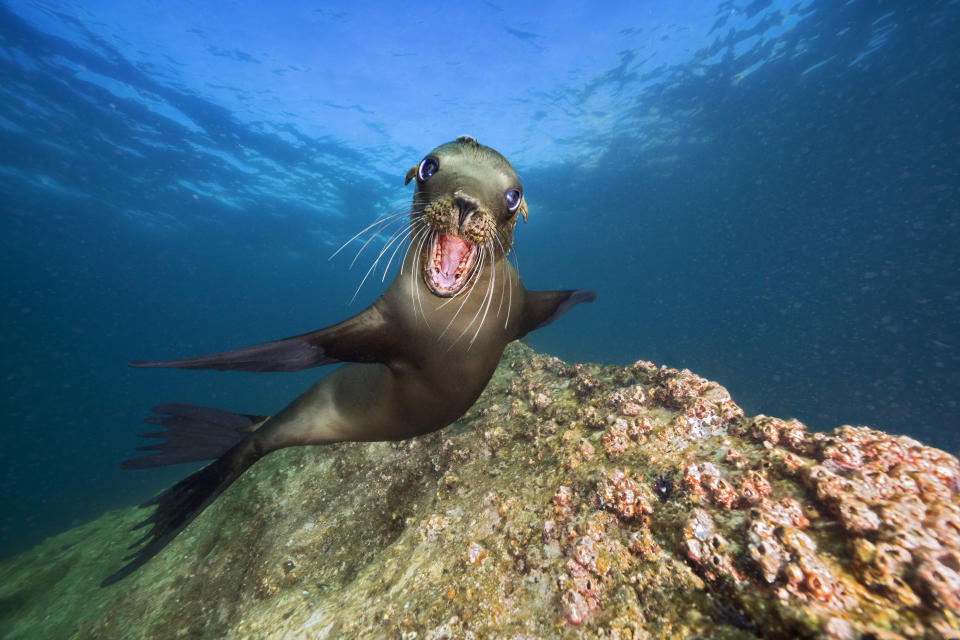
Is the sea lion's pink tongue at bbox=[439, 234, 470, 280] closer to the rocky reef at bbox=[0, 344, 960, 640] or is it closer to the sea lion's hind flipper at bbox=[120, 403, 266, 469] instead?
the rocky reef at bbox=[0, 344, 960, 640]

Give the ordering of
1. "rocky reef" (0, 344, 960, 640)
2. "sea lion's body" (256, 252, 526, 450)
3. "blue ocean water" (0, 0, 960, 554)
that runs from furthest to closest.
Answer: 1. "blue ocean water" (0, 0, 960, 554)
2. "sea lion's body" (256, 252, 526, 450)
3. "rocky reef" (0, 344, 960, 640)

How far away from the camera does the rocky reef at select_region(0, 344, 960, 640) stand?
3.19 ft

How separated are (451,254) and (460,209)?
347 mm

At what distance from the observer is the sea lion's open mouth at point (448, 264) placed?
6.14ft

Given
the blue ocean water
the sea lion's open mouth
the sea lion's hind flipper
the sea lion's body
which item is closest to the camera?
the sea lion's open mouth

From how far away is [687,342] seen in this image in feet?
143

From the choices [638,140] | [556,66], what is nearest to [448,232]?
[556,66]

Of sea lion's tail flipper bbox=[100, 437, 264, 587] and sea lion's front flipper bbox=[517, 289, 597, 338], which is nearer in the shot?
sea lion's tail flipper bbox=[100, 437, 264, 587]

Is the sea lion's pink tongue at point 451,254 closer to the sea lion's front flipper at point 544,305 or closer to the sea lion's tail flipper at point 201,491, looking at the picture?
the sea lion's front flipper at point 544,305

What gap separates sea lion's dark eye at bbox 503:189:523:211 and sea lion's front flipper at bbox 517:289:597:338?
79cm

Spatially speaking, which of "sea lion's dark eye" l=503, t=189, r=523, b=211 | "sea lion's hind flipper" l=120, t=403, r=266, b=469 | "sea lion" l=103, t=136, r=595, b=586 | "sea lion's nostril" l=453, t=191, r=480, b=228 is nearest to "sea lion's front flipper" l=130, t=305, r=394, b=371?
"sea lion" l=103, t=136, r=595, b=586

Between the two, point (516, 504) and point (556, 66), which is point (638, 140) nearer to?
point (556, 66)

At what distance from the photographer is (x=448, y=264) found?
6.39 feet

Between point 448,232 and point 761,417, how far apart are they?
6.20 ft
